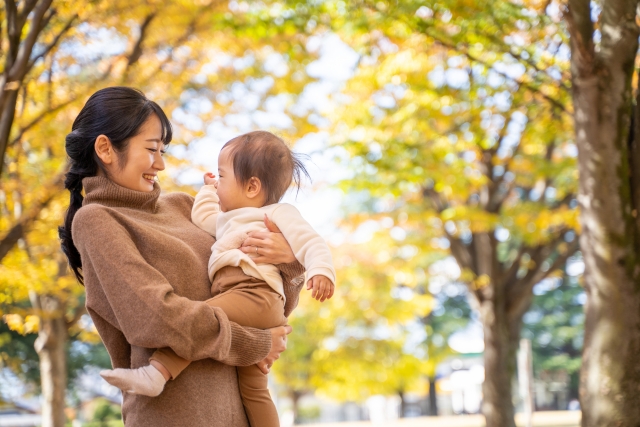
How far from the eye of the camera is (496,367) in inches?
463

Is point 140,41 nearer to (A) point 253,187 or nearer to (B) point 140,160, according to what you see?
(A) point 253,187

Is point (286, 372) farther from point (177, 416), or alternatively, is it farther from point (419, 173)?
point (177, 416)

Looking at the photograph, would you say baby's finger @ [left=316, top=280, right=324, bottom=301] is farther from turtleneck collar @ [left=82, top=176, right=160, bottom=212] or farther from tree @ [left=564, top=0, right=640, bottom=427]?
tree @ [left=564, top=0, right=640, bottom=427]

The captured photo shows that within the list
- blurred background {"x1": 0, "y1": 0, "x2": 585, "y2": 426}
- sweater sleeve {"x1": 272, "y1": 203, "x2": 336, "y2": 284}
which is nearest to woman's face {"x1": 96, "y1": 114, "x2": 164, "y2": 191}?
sweater sleeve {"x1": 272, "y1": 203, "x2": 336, "y2": 284}

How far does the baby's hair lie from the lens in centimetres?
245

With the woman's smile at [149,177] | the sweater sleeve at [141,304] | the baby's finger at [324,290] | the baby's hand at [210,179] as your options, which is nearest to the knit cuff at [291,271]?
the baby's finger at [324,290]

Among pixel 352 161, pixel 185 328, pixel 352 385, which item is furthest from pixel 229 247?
pixel 352 385

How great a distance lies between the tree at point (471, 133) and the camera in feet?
24.4

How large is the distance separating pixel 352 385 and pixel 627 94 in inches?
639

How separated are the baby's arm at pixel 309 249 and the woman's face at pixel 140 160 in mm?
447

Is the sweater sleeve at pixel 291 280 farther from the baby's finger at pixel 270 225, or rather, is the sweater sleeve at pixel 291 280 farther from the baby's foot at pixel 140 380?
the baby's foot at pixel 140 380

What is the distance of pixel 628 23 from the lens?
5.24m

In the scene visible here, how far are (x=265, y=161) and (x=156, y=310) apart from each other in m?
0.77

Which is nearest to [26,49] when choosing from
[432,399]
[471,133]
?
[471,133]
